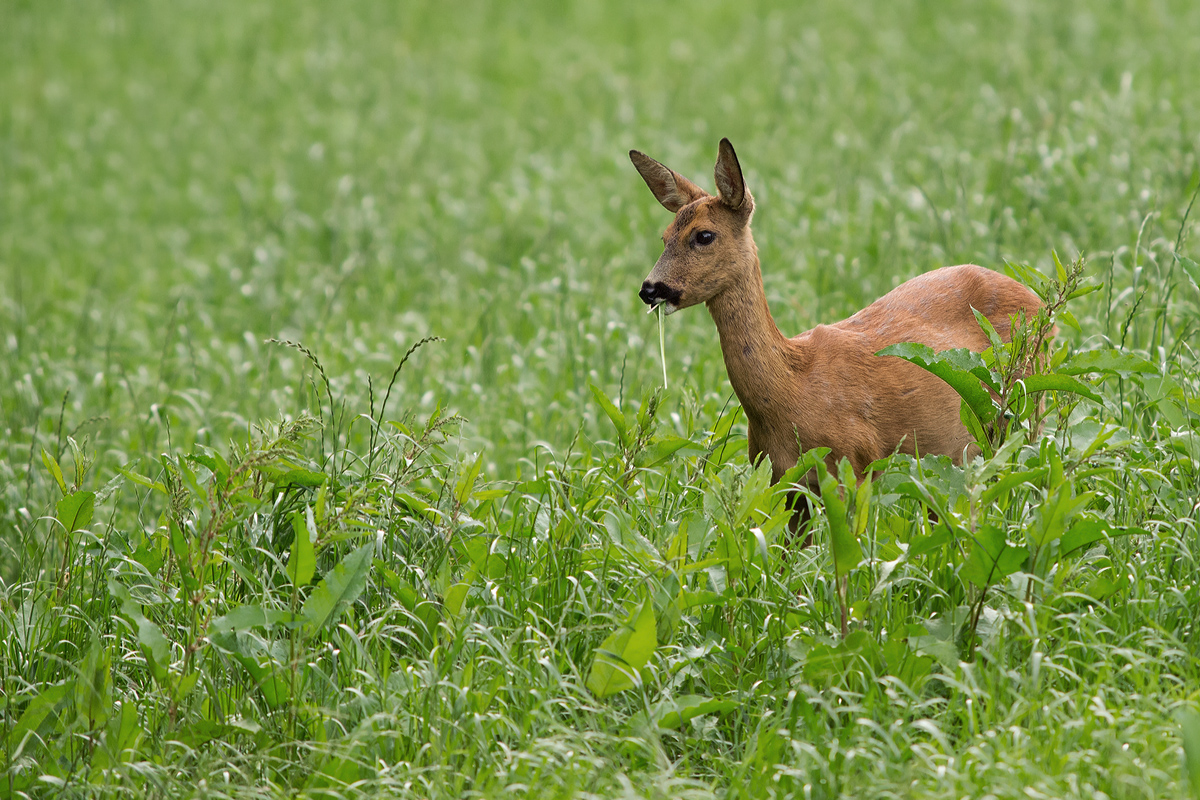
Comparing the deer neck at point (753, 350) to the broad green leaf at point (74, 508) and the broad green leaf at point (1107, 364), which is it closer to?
the broad green leaf at point (1107, 364)

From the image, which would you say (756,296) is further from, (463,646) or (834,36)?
(834,36)

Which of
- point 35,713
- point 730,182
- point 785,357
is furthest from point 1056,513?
point 35,713

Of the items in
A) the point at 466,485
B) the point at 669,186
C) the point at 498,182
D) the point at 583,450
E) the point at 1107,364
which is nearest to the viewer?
the point at 1107,364

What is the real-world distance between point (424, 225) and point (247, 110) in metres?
4.36

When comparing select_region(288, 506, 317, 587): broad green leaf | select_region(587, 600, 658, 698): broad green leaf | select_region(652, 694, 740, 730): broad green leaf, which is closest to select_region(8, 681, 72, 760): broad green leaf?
select_region(288, 506, 317, 587): broad green leaf

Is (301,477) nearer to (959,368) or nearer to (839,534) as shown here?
(839,534)

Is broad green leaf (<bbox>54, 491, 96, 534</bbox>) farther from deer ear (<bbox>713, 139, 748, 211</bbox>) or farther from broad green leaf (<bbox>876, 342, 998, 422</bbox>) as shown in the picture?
broad green leaf (<bbox>876, 342, 998, 422</bbox>)

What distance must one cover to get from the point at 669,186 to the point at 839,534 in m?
1.64

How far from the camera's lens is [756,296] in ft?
14.2

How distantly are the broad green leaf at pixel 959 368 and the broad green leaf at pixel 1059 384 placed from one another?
10cm

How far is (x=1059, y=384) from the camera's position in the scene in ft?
12.0

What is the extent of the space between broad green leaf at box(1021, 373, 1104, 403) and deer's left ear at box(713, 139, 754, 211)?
112 cm

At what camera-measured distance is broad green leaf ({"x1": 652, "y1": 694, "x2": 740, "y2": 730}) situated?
11.0 feet

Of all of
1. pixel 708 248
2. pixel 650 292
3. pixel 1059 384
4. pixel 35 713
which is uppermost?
pixel 708 248
